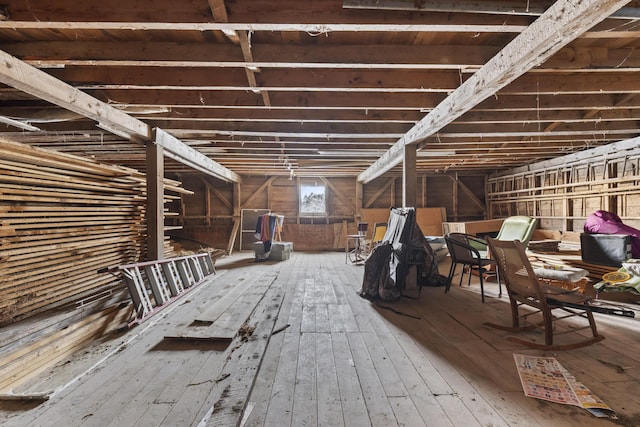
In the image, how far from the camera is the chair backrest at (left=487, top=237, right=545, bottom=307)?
2113 millimetres

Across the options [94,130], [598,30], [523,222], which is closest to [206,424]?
[598,30]

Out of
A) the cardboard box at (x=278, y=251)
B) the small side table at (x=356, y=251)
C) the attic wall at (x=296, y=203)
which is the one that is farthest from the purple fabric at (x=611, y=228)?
the cardboard box at (x=278, y=251)

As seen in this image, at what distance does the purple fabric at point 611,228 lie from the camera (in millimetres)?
3732

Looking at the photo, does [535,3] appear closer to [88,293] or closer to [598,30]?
[598,30]

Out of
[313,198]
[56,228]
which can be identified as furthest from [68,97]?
[313,198]

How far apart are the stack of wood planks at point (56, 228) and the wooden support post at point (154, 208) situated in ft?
1.58

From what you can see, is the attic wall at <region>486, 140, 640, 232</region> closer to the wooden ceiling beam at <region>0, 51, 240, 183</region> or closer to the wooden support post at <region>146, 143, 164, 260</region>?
the wooden support post at <region>146, 143, 164, 260</region>

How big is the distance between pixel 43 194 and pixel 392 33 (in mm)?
3772

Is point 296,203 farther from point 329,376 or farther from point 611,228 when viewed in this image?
point 329,376

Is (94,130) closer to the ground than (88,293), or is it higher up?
higher up

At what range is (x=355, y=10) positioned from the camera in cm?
193

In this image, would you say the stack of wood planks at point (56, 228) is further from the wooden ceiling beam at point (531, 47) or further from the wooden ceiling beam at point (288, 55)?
the wooden ceiling beam at point (531, 47)

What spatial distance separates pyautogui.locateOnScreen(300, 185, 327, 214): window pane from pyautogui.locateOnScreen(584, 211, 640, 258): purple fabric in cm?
633

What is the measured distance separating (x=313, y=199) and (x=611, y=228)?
22.4 ft
